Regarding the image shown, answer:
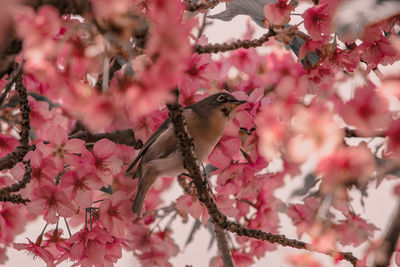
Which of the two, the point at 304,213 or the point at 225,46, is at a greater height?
the point at 225,46

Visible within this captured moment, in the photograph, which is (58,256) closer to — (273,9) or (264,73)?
(273,9)

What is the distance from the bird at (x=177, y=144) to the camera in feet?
5.09

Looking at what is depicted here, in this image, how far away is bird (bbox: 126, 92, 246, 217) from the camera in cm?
155

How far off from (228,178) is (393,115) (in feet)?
2.52

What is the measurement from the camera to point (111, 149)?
4.39 feet

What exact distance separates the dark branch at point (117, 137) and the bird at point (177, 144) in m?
0.06

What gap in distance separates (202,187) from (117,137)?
501 mm

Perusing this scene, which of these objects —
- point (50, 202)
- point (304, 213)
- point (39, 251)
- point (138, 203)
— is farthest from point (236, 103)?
point (39, 251)

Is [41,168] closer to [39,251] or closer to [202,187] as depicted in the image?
[39,251]

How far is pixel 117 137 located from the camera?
5.27 feet

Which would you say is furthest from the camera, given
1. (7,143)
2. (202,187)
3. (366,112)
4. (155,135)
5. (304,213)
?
(304,213)

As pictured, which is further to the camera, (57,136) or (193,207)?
(193,207)

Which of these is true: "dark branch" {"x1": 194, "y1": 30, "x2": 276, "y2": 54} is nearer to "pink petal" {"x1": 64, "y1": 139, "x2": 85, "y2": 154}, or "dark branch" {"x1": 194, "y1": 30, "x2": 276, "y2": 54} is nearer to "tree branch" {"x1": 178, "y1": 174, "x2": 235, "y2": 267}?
"pink petal" {"x1": 64, "y1": 139, "x2": 85, "y2": 154}

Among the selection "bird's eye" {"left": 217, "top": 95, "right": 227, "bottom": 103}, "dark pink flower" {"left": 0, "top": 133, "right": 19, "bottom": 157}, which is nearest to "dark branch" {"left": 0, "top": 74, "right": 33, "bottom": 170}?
"dark pink flower" {"left": 0, "top": 133, "right": 19, "bottom": 157}
